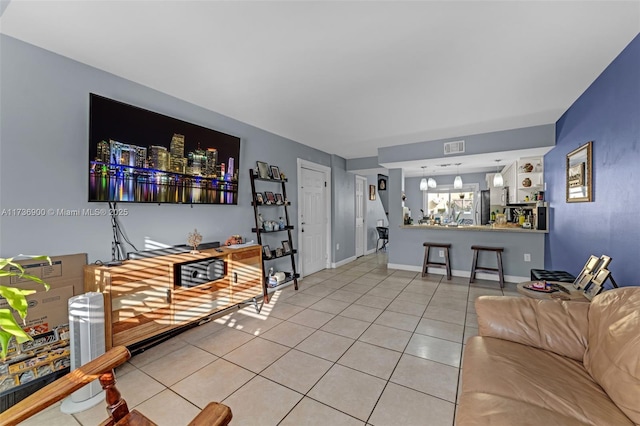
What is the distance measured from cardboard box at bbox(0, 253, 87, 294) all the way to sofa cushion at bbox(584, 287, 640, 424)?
3.28 meters

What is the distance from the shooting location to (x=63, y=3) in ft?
5.27

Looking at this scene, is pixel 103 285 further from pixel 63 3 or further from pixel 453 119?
pixel 453 119

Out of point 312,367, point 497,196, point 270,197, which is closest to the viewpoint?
point 312,367

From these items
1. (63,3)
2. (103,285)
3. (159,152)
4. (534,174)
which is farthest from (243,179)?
(534,174)

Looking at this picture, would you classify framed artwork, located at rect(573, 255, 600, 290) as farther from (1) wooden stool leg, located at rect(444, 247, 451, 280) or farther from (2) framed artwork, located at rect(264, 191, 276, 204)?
(2) framed artwork, located at rect(264, 191, 276, 204)

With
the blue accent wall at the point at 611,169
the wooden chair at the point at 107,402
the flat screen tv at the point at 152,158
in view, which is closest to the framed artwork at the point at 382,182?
the blue accent wall at the point at 611,169

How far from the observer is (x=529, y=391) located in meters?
1.21

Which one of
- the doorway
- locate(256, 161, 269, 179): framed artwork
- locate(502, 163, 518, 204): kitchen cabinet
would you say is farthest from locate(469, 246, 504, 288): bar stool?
locate(256, 161, 269, 179): framed artwork

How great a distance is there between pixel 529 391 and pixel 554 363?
44cm

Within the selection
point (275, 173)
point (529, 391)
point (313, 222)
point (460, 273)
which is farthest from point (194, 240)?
point (460, 273)

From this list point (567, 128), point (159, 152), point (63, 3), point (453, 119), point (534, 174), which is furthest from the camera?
point (534, 174)

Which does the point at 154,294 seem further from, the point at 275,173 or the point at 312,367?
the point at 275,173

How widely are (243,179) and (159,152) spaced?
1.20m

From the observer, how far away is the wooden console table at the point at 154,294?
2061 mm
